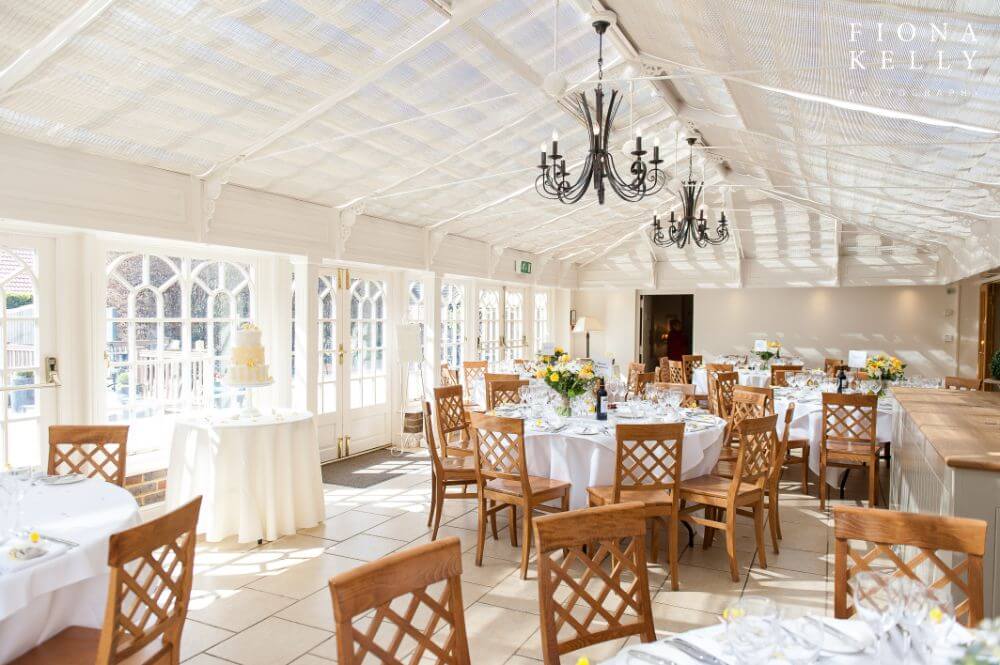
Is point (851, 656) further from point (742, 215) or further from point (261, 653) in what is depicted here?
point (742, 215)

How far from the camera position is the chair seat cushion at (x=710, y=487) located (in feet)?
14.2

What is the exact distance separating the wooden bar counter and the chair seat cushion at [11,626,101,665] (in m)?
3.32

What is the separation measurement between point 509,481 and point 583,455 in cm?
55

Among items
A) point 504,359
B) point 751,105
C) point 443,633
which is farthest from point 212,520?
point 504,359

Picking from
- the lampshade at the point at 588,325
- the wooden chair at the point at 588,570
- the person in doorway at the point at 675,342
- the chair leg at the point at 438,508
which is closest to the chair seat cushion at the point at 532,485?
the chair leg at the point at 438,508

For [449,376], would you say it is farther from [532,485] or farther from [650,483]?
[650,483]

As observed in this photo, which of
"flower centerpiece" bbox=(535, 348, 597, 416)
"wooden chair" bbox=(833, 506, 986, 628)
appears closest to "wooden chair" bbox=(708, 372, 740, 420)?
"flower centerpiece" bbox=(535, 348, 597, 416)

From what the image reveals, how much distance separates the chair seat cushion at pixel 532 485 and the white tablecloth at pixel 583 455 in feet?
0.33

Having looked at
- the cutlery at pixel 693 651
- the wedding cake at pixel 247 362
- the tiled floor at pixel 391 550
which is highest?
the wedding cake at pixel 247 362

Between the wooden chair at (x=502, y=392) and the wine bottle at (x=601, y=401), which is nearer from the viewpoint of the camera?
the wine bottle at (x=601, y=401)

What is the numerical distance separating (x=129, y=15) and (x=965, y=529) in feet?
13.6

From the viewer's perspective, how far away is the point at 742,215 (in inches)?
450

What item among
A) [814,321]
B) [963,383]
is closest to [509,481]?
[963,383]

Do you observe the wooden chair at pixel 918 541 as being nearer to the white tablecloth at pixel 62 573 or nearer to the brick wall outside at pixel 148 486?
the white tablecloth at pixel 62 573
